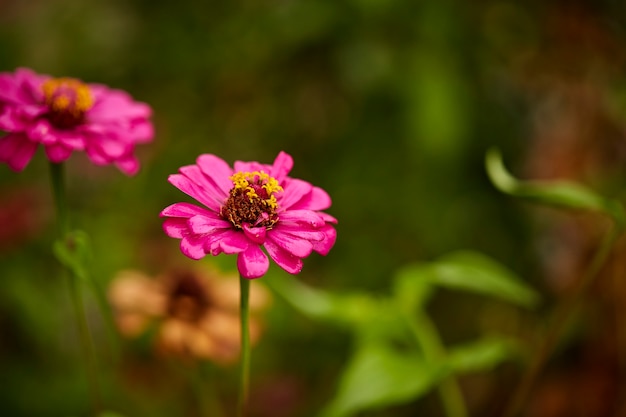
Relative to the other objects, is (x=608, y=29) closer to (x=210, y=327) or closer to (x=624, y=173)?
(x=624, y=173)

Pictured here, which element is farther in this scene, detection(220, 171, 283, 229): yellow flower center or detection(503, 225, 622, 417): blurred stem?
detection(503, 225, 622, 417): blurred stem

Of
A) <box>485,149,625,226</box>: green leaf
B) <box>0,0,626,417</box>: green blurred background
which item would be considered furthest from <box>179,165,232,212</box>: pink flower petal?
<box>0,0,626,417</box>: green blurred background

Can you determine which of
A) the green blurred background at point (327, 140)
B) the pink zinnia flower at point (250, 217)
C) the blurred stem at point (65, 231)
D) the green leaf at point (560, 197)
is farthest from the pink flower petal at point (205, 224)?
the green blurred background at point (327, 140)

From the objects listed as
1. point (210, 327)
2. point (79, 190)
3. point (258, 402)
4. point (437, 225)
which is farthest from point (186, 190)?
point (79, 190)

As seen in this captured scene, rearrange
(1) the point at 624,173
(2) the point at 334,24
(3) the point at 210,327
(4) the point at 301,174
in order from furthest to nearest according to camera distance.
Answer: (4) the point at 301,174 → (2) the point at 334,24 → (1) the point at 624,173 → (3) the point at 210,327

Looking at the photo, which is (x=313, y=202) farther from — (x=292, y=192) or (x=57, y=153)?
(x=57, y=153)

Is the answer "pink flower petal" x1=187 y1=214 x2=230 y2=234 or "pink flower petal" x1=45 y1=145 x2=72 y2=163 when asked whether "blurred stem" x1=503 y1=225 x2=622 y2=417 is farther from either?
"pink flower petal" x1=45 y1=145 x2=72 y2=163
